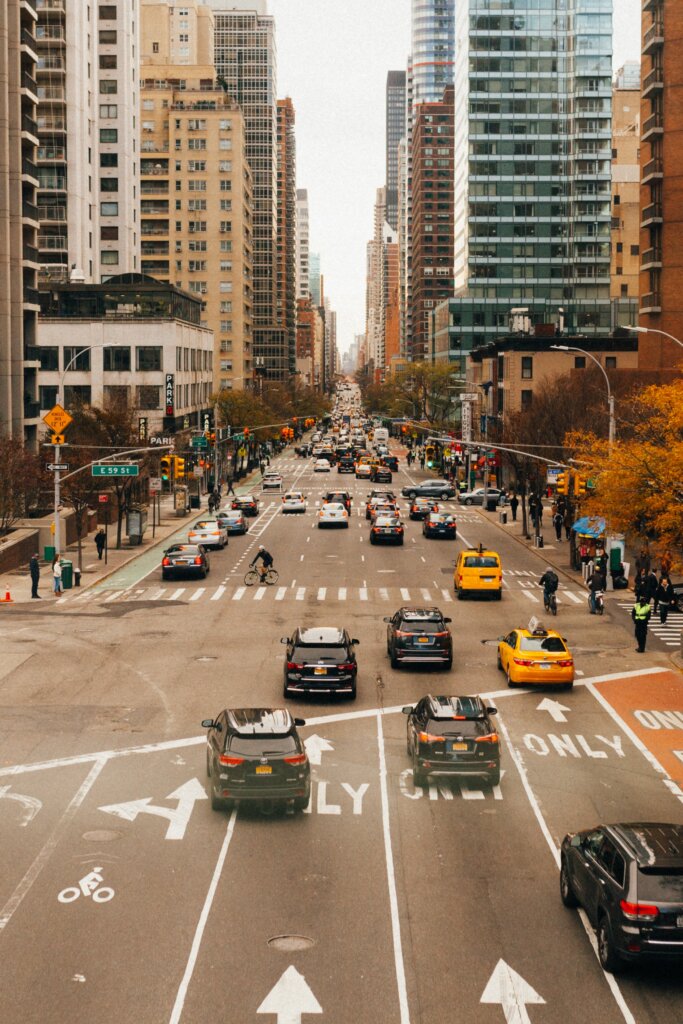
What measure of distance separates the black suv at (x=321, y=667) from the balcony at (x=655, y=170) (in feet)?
200

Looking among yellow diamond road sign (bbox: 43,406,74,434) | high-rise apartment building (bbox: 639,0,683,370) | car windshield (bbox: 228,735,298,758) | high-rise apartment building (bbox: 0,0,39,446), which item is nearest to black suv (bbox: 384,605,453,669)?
car windshield (bbox: 228,735,298,758)

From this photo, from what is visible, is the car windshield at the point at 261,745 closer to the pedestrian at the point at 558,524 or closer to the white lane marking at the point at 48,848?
the white lane marking at the point at 48,848

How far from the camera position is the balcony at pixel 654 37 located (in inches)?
3135

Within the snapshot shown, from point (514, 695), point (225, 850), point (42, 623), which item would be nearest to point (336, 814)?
point (225, 850)

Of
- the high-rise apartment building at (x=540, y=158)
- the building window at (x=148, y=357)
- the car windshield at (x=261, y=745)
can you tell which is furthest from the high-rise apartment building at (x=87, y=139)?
the car windshield at (x=261, y=745)

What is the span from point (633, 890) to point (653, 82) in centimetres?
7689

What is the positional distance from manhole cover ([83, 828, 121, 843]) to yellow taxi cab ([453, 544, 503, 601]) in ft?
92.3

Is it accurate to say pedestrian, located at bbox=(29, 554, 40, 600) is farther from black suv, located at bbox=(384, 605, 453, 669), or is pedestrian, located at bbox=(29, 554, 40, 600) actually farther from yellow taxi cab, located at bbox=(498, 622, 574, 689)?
yellow taxi cab, located at bbox=(498, 622, 574, 689)

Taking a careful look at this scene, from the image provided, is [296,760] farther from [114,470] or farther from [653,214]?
[653,214]

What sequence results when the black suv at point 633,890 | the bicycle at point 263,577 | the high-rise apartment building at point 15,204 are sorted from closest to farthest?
the black suv at point 633,890 < the bicycle at point 263,577 < the high-rise apartment building at point 15,204

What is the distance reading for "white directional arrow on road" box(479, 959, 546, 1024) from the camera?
13.0m

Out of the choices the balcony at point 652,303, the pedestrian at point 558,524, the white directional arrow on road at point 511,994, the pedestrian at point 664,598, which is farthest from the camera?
the balcony at point 652,303

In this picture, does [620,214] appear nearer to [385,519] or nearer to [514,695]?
[385,519]

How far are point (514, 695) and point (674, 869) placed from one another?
16.2 m
